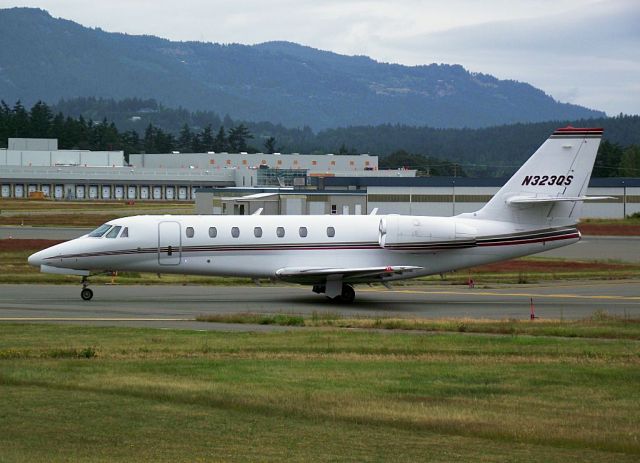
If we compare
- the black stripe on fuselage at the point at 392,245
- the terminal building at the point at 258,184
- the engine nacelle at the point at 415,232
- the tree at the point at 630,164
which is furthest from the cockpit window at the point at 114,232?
the tree at the point at 630,164

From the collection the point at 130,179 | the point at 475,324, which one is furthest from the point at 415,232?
the point at 130,179

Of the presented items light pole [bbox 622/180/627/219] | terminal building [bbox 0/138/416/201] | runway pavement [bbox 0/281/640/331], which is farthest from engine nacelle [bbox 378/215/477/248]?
terminal building [bbox 0/138/416/201]

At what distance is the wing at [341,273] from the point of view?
3142 centimetres

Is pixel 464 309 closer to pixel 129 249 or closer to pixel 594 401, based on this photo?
pixel 129 249

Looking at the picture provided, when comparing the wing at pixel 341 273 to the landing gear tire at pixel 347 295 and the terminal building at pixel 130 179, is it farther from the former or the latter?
the terminal building at pixel 130 179

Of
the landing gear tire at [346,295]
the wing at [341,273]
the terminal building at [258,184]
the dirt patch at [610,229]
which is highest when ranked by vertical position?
the terminal building at [258,184]

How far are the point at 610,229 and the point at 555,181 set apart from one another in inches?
1759

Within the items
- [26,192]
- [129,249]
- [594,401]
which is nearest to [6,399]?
[594,401]

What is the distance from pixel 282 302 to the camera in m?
32.2

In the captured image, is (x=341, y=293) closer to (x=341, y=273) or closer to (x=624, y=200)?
(x=341, y=273)

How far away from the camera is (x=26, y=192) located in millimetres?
134000

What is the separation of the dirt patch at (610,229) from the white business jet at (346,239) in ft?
131

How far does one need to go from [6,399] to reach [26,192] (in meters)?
123

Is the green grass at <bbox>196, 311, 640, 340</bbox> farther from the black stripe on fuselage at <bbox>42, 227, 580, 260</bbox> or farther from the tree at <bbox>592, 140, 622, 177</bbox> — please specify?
the tree at <bbox>592, 140, 622, 177</bbox>
